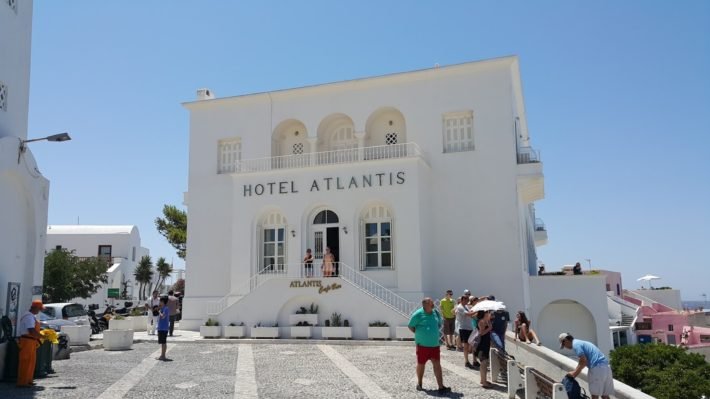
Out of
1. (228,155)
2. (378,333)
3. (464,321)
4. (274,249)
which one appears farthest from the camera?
(228,155)

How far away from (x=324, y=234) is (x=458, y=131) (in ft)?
20.4

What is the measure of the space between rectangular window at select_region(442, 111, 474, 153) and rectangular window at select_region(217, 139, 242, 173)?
8.54 m

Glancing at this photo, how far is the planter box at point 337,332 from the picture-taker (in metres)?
18.8

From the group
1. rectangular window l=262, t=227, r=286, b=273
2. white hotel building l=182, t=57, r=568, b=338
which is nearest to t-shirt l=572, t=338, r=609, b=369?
white hotel building l=182, t=57, r=568, b=338

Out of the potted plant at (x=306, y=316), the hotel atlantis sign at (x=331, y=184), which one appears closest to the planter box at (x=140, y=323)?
the hotel atlantis sign at (x=331, y=184)

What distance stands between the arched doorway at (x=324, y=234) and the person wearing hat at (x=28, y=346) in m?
11.7

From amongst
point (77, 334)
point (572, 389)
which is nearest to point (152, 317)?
point (77, 334)

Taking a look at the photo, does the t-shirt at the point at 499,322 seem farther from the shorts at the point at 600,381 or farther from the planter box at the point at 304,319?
the planter box at the point at 304,319

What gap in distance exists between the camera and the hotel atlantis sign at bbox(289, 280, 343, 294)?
19.8 metres

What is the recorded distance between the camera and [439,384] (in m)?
9.94

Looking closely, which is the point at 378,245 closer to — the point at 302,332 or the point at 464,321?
the point at 302,332

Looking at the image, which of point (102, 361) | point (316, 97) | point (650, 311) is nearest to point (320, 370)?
point (102, 361)

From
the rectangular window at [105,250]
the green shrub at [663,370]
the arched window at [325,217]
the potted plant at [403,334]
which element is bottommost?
the green shrub at [663,370]

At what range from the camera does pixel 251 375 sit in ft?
40.0
